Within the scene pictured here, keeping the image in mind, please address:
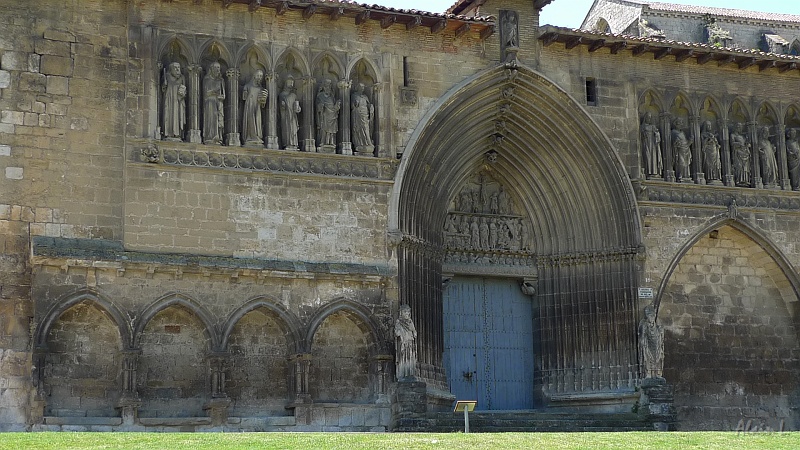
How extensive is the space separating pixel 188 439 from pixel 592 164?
1073 cm

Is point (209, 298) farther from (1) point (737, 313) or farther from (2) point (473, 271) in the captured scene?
(1) point (737, 313)

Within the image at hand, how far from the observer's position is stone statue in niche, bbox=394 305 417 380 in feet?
75.3

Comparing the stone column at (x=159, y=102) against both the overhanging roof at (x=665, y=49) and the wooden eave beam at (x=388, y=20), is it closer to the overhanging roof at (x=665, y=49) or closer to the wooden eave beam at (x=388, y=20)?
the wooden eave beam at (x=388, y=20)

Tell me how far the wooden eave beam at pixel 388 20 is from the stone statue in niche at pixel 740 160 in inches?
274

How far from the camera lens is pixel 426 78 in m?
24.5

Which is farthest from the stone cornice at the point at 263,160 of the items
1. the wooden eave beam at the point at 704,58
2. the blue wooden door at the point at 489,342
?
the wooden eave beam at the point at 704,58

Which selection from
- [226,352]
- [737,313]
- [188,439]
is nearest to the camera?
[188,439]

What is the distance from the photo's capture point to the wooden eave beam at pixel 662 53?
25816 mm

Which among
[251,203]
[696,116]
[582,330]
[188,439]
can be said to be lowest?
[188,439]

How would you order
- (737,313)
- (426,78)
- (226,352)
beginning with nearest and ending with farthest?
(226,352) → (426,78) → (737,313)

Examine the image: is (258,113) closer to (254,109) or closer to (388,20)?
(254,109)

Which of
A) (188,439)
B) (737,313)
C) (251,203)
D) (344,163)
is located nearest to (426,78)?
(344,163)

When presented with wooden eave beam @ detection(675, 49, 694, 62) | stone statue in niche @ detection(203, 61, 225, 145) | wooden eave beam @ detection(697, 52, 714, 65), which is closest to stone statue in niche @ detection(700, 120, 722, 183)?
wooden eave beam @ detection(697, 52, 714, 65)

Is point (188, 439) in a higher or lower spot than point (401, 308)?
lower
